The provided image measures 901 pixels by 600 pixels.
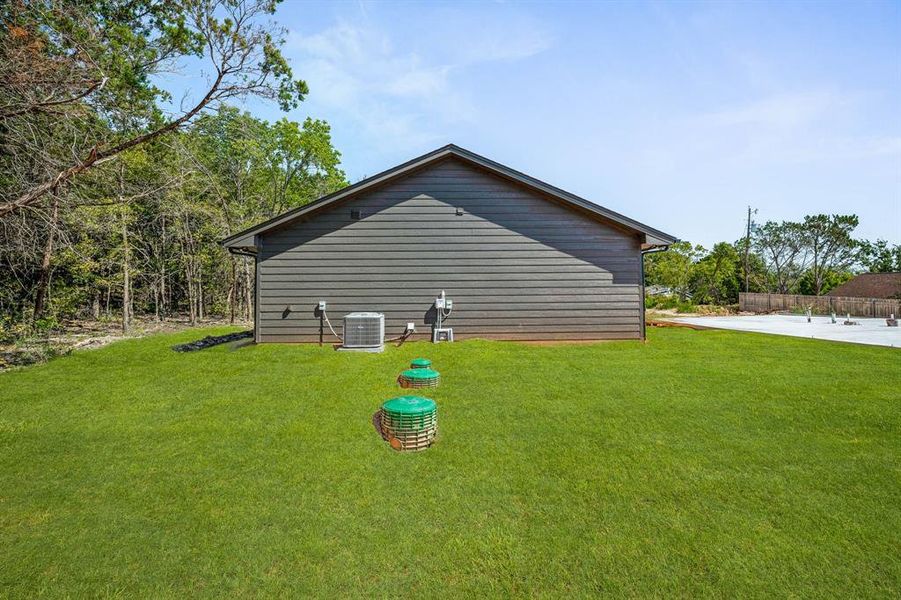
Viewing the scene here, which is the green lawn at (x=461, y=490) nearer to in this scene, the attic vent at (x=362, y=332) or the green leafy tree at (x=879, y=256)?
the attic vent at (x=362, y=332)

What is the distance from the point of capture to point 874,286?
102 feet

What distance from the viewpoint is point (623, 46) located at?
27.7 feet

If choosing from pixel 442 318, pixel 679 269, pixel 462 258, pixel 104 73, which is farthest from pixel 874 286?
pixel 104 73

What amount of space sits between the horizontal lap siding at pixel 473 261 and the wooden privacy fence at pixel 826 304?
24213 mm

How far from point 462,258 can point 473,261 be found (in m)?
0.28

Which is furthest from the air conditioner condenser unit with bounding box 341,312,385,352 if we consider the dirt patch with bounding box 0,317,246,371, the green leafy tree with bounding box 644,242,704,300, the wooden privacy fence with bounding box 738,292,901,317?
the green leafy tree with bounding box 644,242,704,300

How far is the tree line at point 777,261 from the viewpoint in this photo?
3694 centimetres

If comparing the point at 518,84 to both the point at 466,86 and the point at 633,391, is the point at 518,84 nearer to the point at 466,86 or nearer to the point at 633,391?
the point at 466,86

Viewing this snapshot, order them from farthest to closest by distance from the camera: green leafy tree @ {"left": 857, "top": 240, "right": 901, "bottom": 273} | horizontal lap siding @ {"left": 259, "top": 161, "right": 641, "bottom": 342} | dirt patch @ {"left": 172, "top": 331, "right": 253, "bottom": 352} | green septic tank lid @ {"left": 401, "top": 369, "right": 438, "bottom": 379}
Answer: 1. green leafy tree @ {"left": 857, "top": 240, "right": 901, "bottom": 273}
2. horizontal lap siding @ {"left": 259, "top": 161, "right": 641, "bottom": 342}
3. dirt patch @ {"left": 172, "top": 331, "right": 253, "bottom": 352}
4. green septic tank lid @ {"left": 401, "top": 369, "right": 438, "bottom": 379}

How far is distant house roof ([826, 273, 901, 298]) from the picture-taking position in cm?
2914

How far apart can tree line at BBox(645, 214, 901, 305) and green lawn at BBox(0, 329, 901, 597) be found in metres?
36.7

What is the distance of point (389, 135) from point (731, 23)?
9753 millimetres

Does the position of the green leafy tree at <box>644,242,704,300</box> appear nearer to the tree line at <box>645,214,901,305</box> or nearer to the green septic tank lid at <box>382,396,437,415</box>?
the tree line at <box>645,214,901,305</box>

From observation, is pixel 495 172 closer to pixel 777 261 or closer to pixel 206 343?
pixel 206 343
